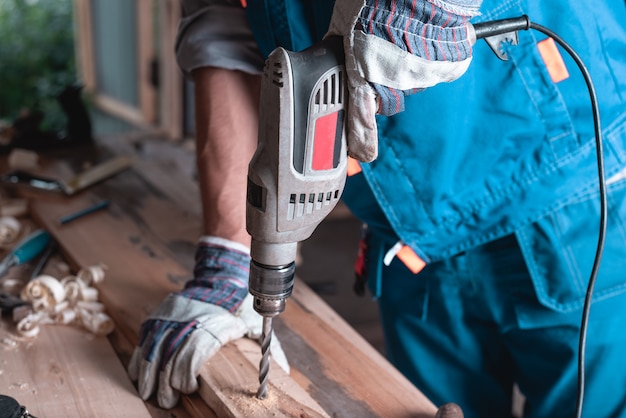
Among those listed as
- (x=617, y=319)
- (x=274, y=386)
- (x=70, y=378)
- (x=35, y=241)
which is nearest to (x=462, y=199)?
(x=617, y=319)

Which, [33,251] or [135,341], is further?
[33,251]

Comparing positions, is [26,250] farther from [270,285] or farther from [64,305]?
[270,285]

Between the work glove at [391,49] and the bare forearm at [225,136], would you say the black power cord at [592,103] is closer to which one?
the work glove at [391,49]

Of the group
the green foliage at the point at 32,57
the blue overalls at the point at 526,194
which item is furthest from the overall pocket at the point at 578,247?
the green foliage at the point at 32,57

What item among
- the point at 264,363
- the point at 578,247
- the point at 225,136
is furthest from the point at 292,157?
the point at 578,247

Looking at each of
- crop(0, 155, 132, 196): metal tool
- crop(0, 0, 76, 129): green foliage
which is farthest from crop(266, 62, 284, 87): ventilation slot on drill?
crop(0, 0, 76, 129): green foliage

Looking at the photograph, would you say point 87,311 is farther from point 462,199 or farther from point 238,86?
point 462,199

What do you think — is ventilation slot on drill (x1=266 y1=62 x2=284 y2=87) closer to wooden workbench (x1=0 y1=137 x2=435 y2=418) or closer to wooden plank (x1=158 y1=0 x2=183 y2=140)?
wooden workbench (x1=0 y1=137 x2=435 y2=418)

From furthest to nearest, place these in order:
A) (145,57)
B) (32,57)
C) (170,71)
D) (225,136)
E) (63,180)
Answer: (32,57)
(145,57)
(170,71)
(63,180)
(225,136)

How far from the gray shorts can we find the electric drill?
44cm

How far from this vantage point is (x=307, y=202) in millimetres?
865

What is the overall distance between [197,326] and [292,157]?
0.39 metres

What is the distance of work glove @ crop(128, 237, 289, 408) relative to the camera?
1044mm

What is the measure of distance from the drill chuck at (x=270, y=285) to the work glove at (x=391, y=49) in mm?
191
